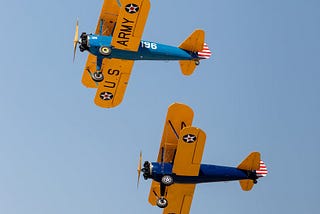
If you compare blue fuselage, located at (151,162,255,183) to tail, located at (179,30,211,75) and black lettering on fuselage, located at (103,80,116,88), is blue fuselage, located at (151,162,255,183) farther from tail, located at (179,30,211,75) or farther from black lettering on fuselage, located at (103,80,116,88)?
black lettering on fuselage, located at (103,80,116,88)

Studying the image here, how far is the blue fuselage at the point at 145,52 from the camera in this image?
125 feet

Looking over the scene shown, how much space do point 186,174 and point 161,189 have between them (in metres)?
1.43

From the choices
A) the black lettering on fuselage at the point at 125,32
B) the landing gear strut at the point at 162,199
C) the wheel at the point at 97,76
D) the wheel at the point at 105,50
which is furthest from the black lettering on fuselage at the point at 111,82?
the landing gear strut at the point at 162,199

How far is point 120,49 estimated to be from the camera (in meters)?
37.8

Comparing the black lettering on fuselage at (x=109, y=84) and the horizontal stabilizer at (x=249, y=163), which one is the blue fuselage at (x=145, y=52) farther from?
the horizontal stabilizer at (x=249, y=163)

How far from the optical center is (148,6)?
37031 mm

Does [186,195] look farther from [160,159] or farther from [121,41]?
[121,41]

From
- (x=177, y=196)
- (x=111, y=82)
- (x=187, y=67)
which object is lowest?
(x=177, y=196)

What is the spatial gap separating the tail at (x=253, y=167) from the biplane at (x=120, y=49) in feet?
18.7

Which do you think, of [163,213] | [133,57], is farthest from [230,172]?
[133,57]

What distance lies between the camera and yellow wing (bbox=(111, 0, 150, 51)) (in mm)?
36906

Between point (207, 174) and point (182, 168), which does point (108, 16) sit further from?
point (207, 174)

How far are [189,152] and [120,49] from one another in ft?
18.7

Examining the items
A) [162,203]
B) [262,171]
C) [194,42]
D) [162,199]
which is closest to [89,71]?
[194,42]
